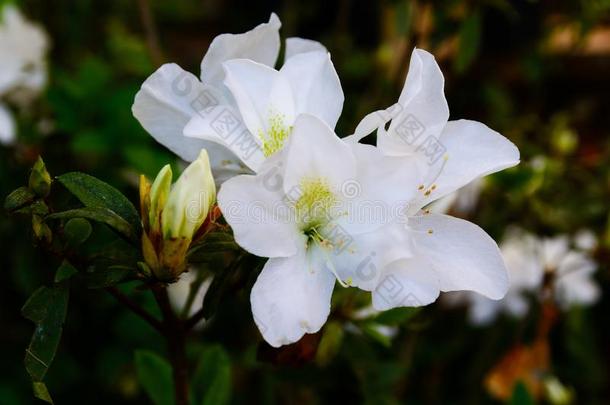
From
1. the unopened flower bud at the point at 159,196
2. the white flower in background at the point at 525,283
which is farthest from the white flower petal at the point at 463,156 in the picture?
the white flower in background at the point at 525,283

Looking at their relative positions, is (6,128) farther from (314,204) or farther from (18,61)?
(314,204)

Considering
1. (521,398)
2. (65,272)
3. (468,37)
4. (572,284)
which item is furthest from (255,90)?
(572,284)

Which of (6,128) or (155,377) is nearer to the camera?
(155,377)

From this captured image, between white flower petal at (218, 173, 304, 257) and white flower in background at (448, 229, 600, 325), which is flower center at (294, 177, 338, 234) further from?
white flower in background at (448, 229, 600, 325)

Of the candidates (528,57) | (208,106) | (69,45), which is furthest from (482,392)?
(69,45)

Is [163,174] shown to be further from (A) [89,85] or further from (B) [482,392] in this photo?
(B) [482,392]

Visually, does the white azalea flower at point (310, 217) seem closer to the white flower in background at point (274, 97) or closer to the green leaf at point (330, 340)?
the white flower in background at point (274, 97)
